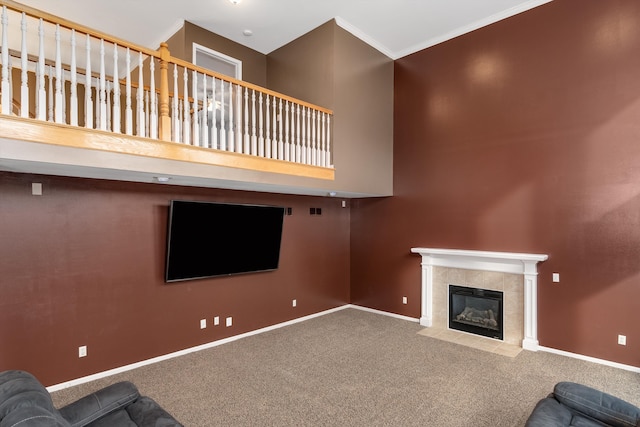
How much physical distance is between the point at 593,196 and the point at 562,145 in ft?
2.50

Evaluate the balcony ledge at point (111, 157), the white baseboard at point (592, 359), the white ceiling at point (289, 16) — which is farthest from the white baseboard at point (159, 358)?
the white ceiling at point (289, 16)

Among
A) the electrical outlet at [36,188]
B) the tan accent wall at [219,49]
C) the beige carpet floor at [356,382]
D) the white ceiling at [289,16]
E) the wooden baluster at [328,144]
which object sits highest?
the white ceiling at [289,16]

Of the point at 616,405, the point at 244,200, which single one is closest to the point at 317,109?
the point at 244,200

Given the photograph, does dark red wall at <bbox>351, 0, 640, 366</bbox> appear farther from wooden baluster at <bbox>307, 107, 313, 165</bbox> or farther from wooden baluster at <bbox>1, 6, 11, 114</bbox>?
wooden baluster at <bbox>1, 6, 11, 114</bbox>

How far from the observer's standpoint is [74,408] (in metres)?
2.20

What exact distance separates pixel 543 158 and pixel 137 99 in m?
5.06

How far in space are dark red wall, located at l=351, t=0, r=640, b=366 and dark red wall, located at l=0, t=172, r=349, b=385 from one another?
3.04m

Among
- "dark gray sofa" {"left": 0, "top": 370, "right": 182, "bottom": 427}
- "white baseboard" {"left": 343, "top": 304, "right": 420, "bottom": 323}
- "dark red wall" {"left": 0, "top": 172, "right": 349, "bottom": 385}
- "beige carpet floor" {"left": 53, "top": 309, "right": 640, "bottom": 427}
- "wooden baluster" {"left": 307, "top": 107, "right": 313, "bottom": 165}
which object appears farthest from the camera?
"white baseboard" {"left": 343, "top": 304, "right": 420, "bottom": 323}

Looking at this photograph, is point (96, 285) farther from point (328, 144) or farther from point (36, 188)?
point (328, 144)

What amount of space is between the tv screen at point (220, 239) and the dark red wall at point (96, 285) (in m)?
0.16

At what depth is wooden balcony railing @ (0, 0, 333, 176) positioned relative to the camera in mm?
2790

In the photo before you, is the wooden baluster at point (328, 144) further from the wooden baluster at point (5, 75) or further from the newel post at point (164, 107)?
the wooden baluster at point (5, 75)

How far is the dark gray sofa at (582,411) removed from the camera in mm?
2178

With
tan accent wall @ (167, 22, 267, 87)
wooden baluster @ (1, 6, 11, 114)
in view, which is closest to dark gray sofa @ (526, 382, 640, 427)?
wooden baluster @ (1, 6, 11, 114)
